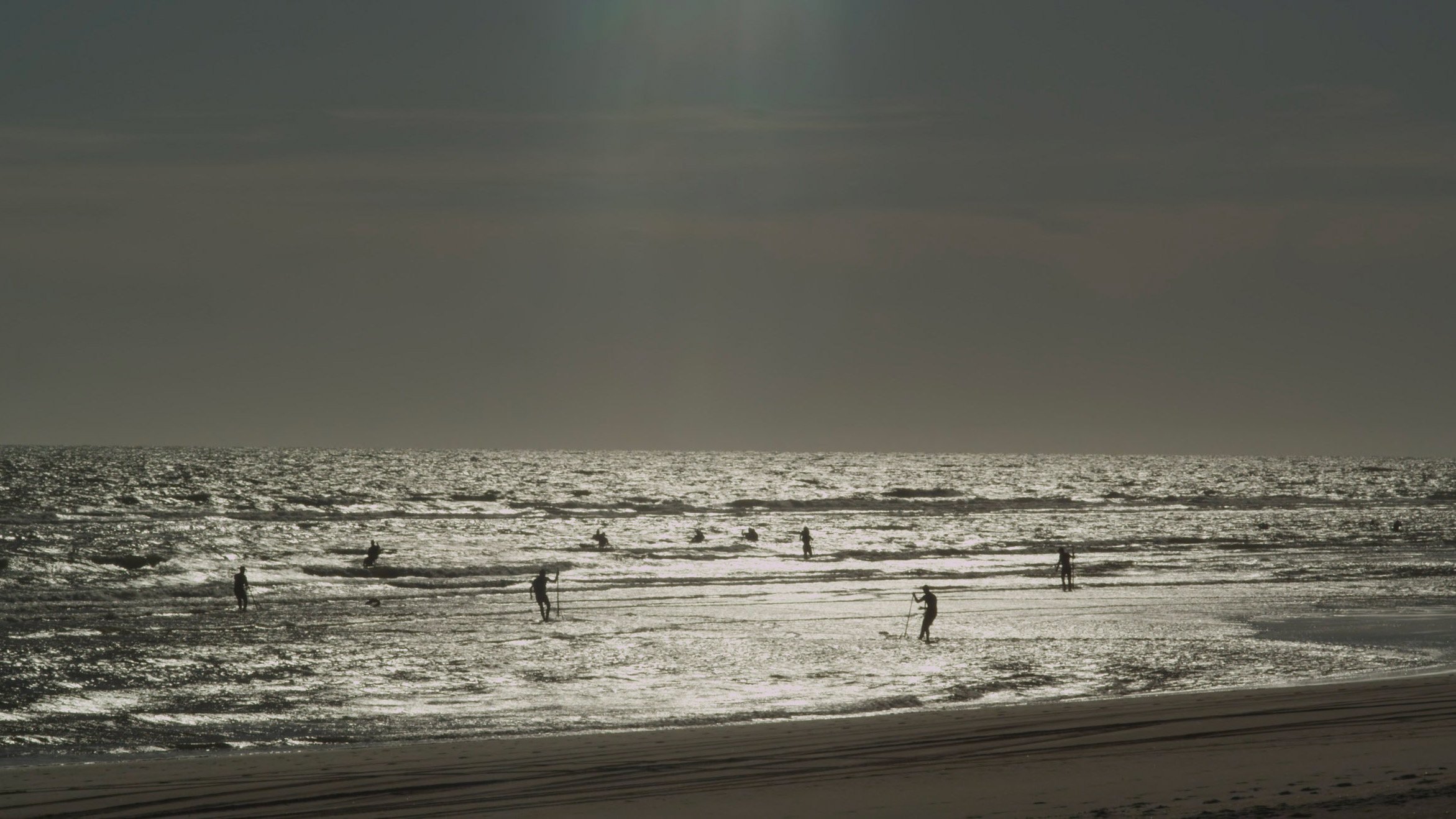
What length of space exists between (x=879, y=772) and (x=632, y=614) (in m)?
20.0

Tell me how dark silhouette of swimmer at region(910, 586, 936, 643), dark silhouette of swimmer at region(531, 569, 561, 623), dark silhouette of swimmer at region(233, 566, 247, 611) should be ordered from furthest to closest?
dark silhouette of swimmer at region(233, 566, 247, 611) → dark silhouette of swimmer at region(531, 569, 561, 623) → dark silhouette of swimmer at region(910, 586, 936, 643)

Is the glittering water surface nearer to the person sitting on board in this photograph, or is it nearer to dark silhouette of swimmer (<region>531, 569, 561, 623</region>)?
dark silhouette of swimmer (<region>531, 569, 561, 623</region>)

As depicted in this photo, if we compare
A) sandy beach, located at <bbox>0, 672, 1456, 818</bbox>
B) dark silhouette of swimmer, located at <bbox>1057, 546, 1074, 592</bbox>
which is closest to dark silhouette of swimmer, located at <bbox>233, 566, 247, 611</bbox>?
sandy beach, located at <bbox>0, 672, 1456, 818</bbox>

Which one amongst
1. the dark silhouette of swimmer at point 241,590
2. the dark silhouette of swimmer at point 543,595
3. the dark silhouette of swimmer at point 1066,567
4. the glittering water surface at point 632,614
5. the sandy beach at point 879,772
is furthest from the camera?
the dark silhouette of swimmer at point 1066,567

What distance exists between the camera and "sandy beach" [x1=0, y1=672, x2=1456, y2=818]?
10.5m

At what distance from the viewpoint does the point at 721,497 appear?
10956 centimetres

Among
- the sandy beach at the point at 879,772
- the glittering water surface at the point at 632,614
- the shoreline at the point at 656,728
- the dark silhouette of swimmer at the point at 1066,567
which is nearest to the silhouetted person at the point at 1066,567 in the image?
the dark silhouette of swimmer at the point at 1066,567

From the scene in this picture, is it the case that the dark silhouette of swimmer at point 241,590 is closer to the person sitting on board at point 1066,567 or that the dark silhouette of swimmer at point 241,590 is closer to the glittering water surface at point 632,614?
the glittering water surface at point 632,614

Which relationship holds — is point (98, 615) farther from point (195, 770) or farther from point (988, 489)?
point (988, 489)

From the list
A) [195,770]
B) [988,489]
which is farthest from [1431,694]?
[988,489]

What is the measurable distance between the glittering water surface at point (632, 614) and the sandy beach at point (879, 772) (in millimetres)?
2223

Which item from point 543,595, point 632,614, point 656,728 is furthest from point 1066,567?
point 656,728

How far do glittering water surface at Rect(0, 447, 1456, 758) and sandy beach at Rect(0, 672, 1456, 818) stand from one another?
7.29ft

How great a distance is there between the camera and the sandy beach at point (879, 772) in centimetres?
1045
